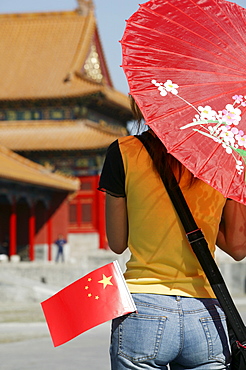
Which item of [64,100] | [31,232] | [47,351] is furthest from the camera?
[64,100]

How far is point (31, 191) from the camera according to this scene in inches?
999

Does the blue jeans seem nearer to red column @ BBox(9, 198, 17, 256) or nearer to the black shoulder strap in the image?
the black shoulder strap

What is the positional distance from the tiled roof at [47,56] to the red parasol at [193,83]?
90.2 ft

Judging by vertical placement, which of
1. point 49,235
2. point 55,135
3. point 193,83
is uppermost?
point 193,83

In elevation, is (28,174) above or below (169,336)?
below

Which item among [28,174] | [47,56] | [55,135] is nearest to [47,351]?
[28,174]

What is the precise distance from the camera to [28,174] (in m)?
23.8

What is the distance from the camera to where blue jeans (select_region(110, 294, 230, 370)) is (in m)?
2.39

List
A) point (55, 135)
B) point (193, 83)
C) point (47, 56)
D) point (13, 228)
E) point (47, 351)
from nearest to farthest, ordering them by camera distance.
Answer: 1. point (193, 83)
2. point (47, 351)
3. point (13, 228)
4. point (55, 135)
5. point (47, 56)

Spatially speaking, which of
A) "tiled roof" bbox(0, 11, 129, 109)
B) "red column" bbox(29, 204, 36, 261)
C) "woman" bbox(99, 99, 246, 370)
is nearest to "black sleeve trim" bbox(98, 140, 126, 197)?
"woman" bbox(99, 99, 246, 370)

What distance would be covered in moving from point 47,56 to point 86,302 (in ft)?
101

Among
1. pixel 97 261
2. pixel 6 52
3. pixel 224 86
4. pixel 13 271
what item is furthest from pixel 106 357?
pixel 6 52

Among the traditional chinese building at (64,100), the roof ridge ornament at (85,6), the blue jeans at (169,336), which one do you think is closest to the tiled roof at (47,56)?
the traditional chinese building at (64,100)

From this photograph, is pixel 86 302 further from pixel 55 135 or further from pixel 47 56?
pixel 47 56
